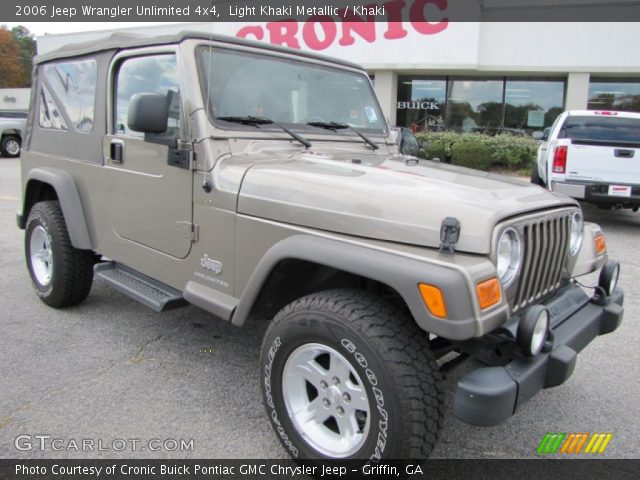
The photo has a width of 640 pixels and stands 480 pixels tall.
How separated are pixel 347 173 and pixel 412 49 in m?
14.6

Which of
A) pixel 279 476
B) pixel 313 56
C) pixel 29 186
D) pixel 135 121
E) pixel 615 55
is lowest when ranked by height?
pixel 279 476

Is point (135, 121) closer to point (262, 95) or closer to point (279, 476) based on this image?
point (262, 95)

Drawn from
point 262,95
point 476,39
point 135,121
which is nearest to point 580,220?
point 262,95

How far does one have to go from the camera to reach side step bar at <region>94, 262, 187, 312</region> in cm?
311

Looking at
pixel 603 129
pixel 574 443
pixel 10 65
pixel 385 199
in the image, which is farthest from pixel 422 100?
pixel 10 65

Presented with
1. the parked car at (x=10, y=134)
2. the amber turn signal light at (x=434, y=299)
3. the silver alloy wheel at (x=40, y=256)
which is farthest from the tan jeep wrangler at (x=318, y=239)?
the parked car at (x=10, y=134)

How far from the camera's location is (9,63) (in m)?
56.2

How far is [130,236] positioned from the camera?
3.46 m

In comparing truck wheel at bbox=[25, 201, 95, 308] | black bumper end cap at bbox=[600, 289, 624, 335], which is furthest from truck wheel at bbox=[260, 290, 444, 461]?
truck wheel at bbox=[25, 201, 95, 308]

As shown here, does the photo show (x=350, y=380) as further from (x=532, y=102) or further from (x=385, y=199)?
(x=532, y=102)

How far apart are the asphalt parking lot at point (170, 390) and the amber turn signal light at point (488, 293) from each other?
105 cm

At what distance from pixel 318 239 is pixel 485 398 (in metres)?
0.92

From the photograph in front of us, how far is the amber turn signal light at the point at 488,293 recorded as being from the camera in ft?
6.43

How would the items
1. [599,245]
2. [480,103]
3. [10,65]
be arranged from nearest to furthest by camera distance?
[599,245] < [480,103] < [10,65]
